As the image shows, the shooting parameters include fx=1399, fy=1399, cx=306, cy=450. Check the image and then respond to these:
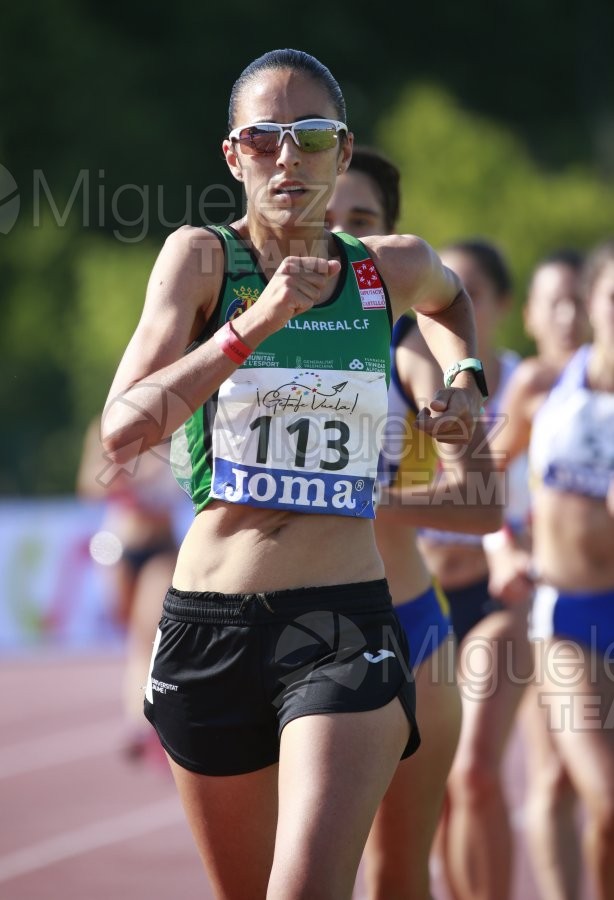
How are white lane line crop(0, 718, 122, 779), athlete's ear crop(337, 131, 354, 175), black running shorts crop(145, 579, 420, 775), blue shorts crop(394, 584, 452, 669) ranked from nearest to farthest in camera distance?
black running shorts crop(145, 579, 420, 775), athlete's ear crop(337, 131, 354, 175), blue shorts crop(394, 584, 452, 669), white lane line crop(0, 718, 122, 779)

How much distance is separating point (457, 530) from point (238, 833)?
1120 mm

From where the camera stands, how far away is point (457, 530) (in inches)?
152

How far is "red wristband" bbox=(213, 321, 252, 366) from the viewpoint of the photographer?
110 inches

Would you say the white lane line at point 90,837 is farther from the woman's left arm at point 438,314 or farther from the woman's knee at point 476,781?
the woman's left arm at point 438,314

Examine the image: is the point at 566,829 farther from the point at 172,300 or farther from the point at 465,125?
the point at 465,125

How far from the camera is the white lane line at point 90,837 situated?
650 centimetres

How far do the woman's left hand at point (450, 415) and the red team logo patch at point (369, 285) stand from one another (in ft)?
0.84

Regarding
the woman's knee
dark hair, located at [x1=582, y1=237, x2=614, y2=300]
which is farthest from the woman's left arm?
the woman's knee

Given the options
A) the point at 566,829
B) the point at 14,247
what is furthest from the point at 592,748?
the point at 14,247

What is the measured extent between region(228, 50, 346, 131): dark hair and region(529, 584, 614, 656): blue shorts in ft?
7.90

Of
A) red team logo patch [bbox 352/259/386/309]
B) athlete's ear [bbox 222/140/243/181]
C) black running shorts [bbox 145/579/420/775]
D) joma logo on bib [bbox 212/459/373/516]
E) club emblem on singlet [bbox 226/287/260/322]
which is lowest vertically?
black running shorts [bbox 145/579/420/775]

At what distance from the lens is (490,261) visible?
18.8 feet

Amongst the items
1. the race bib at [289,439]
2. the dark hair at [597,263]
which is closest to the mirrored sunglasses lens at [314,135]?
the race bib at [289,439]

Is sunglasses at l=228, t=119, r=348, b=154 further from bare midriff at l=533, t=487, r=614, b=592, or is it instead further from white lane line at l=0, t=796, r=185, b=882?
white lane line at l=0, t=796, r=185, b=882
